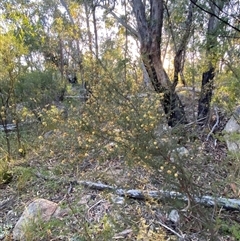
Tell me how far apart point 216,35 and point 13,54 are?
9.01 ft

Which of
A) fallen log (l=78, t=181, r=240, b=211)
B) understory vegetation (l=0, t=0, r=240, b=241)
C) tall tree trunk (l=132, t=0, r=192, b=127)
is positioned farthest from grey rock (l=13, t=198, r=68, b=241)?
tall tree trunk (l=132, t=0, r=192, b=127)

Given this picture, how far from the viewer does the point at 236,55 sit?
3.53m

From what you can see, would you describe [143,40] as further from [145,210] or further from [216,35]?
[145,210]

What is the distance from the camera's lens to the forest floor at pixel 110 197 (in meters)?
2.11

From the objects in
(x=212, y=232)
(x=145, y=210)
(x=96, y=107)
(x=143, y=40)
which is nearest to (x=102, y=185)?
Answer: (x=145, y=210)

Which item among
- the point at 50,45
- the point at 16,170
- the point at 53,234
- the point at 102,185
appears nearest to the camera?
the point at 53,234

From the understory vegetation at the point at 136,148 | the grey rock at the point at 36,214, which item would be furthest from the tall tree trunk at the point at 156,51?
the grey rock at the point at 36,214

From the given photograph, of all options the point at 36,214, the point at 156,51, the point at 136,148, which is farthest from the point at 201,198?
Answer: the point at 156,51

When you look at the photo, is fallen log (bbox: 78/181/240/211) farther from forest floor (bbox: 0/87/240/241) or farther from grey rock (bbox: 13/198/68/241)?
grey rock (bbox: 13/198/68/241)

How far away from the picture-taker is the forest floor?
211 centimetres

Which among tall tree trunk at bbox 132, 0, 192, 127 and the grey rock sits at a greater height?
tall tree trunk at bbox 132, 0, 192, 127

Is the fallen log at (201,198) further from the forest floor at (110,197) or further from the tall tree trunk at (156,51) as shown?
the tall tree trunk at (156,51)

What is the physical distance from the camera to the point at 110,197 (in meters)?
2.37

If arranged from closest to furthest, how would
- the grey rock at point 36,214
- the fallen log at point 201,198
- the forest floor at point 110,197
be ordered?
the forest floor at point 110,197
the fallen log at point 201,198
the grey rock at point 36,214
